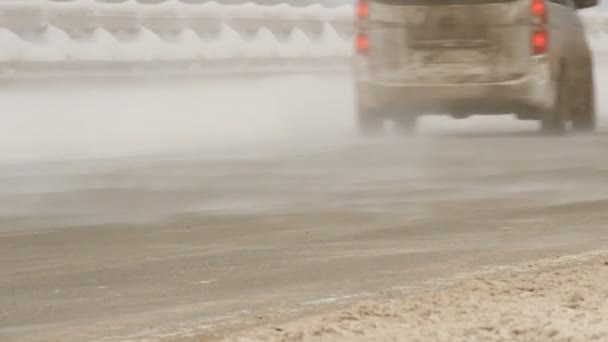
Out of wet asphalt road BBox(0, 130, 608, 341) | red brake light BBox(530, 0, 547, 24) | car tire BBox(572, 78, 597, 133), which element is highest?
red brake light BBox(530, 0, 547, 24)

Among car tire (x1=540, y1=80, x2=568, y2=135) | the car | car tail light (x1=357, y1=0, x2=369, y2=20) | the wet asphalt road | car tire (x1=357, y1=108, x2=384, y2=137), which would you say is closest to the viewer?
the wet asphalt road

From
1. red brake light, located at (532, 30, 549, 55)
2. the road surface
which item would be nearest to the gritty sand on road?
the road surface

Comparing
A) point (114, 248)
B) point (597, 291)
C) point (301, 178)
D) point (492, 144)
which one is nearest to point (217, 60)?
point (492, 144)

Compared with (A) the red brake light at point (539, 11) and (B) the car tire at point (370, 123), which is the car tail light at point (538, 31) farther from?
(B) the car tire at point (370, 123)

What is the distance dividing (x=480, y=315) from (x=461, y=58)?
473 inches

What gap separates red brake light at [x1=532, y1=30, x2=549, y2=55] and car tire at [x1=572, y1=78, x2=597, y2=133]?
137cm

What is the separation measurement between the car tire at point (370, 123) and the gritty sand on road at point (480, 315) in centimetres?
1145

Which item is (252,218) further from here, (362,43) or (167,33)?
(167,33)

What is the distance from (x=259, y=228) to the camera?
11.0 m

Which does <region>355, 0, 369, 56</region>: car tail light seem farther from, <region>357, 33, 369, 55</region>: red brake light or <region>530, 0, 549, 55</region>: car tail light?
<region>530, 0, 549, 55</region>: car tail light

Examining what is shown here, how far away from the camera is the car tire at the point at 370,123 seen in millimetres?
19877

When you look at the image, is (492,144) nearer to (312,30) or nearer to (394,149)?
(394,149)

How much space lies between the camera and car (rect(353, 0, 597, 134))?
1912 centimetres

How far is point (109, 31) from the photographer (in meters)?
26.4
